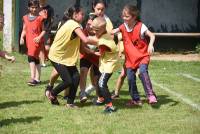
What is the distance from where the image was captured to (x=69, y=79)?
312 inches

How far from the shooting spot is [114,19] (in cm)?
1795

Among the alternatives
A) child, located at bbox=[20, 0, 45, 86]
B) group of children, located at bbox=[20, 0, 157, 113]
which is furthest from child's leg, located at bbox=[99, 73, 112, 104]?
child, located at bbox=[20, 0, 45, 86]

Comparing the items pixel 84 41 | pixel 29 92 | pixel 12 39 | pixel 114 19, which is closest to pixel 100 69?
pixel 84 41

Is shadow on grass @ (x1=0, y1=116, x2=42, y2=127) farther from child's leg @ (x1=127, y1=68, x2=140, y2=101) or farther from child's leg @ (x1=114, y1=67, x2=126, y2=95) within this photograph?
child's leg @ (x1=114, y1=67, x2=126, y2=95)

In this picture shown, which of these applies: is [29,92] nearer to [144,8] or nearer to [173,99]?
[173,99]

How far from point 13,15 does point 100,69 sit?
889 centimetres

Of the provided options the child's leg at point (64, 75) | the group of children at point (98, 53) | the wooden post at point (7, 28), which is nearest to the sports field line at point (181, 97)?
the group of children at point (98, 53)

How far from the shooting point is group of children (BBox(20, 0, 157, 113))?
7.80 metres

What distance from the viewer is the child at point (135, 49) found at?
817 cm

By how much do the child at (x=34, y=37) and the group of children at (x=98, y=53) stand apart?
1904mm

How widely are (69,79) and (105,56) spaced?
2.08 feet

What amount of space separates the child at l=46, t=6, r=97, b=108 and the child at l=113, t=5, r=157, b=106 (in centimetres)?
72

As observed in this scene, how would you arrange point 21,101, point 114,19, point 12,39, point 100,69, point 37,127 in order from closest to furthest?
point 37,127 → point 100,69 → point 21,101 → point 12,39 → point 114,19

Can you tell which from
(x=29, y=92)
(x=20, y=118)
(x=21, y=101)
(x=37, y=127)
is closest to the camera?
(x=37, y=127)
